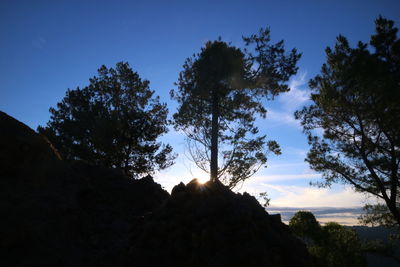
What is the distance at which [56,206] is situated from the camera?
6.97 m

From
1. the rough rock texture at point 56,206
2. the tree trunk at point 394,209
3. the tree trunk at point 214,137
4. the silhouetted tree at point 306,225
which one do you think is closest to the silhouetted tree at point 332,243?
the silhouetted tree at point 306,225

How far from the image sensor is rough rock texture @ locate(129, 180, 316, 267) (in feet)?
13.8

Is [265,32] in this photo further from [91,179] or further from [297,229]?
[91,179]

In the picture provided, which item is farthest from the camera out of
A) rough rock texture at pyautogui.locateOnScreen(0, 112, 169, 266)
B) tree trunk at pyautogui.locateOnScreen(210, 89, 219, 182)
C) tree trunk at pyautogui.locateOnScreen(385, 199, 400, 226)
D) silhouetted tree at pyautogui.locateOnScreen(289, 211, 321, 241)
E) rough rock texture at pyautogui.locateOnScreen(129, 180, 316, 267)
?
tree trunk at pyautogui.locateOnScreen(210, 89, 219, 182)

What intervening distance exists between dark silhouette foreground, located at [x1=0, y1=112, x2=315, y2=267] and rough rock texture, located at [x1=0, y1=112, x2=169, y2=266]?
0.02 meters

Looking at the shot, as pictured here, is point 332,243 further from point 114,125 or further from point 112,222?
point 114,125

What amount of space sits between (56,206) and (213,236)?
5366 millimetres

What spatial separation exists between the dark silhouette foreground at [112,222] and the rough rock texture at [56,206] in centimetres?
2

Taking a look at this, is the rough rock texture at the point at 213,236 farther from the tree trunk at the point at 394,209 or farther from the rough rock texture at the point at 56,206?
the tree trunk at the point at 394,209

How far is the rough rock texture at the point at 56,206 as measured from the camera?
5664 mm

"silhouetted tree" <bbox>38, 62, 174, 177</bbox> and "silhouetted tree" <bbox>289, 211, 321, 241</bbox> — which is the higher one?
"silhouetted tree" <bbox>38, 62, 174, 177</bbox>

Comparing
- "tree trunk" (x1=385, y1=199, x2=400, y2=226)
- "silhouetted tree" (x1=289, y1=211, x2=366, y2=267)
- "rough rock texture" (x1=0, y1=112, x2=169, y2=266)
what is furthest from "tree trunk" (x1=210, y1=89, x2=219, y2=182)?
"tree trunk" (x1=385, y1=199, x2=400, y2=226)

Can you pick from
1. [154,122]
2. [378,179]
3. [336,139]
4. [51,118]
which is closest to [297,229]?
[378,179]

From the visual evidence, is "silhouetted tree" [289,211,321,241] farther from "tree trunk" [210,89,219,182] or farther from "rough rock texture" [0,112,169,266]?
"rough rock texture" [0,112,169,266]
